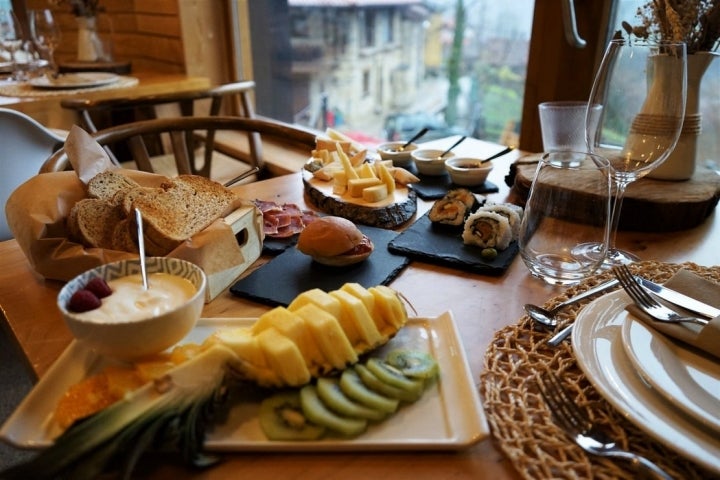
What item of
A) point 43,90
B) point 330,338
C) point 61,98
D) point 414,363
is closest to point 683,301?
point 414,363

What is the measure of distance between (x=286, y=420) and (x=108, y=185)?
62 centimetres

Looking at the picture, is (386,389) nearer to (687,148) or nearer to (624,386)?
(624,386)

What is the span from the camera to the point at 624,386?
0.61 metres

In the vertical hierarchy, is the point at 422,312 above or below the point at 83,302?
below

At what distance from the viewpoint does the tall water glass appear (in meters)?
0.86

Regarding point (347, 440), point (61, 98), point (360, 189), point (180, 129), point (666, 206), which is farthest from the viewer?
point (61, 98)

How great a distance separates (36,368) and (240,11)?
2.73 meters

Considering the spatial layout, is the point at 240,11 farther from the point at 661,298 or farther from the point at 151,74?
the point at 661,298

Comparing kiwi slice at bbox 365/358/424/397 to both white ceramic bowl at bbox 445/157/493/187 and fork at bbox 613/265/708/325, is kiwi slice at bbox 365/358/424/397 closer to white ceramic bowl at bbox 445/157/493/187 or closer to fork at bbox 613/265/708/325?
fork at bbox 613/265/708/325

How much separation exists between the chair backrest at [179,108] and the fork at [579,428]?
55.8 inches

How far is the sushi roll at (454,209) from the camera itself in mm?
1169

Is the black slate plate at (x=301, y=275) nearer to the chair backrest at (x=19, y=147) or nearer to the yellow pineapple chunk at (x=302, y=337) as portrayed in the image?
the yellow pineapple chunk at (x=302, y=337)

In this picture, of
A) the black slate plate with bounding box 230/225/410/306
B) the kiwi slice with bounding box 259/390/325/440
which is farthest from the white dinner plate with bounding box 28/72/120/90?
the kiwi slice with bounding box 259/390/325/440

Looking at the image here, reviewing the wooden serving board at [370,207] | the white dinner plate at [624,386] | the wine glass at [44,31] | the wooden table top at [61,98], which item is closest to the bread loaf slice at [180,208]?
the wooden serving board at [370,207]
